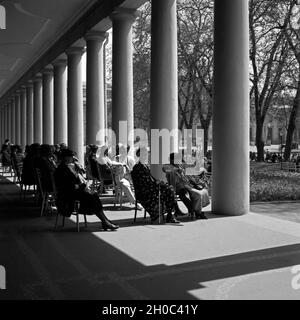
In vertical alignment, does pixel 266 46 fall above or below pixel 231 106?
above

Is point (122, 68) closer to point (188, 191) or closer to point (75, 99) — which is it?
point (75, 99)

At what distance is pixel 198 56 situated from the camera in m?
23.2

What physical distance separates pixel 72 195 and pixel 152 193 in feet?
4.77

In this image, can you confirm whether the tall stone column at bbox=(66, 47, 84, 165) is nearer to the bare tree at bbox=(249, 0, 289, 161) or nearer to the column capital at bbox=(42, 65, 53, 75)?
the column capital at bbox=(42, 65, 53, 75)

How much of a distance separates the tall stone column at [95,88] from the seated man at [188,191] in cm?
793

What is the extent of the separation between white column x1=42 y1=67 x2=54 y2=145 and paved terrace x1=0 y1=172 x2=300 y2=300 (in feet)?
60.1

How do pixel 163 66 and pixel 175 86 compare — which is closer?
pixel 163 66

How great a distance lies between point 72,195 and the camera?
8766mm

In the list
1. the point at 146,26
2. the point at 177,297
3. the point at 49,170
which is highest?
the point at 146,26

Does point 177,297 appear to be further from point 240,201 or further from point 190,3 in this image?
point 190,3

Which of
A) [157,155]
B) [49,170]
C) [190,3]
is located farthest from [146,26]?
[49,170]

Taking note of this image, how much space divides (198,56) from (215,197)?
46.1ft

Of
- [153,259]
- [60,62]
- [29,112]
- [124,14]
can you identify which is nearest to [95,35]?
[124,14]

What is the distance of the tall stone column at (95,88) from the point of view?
58.2 feet
